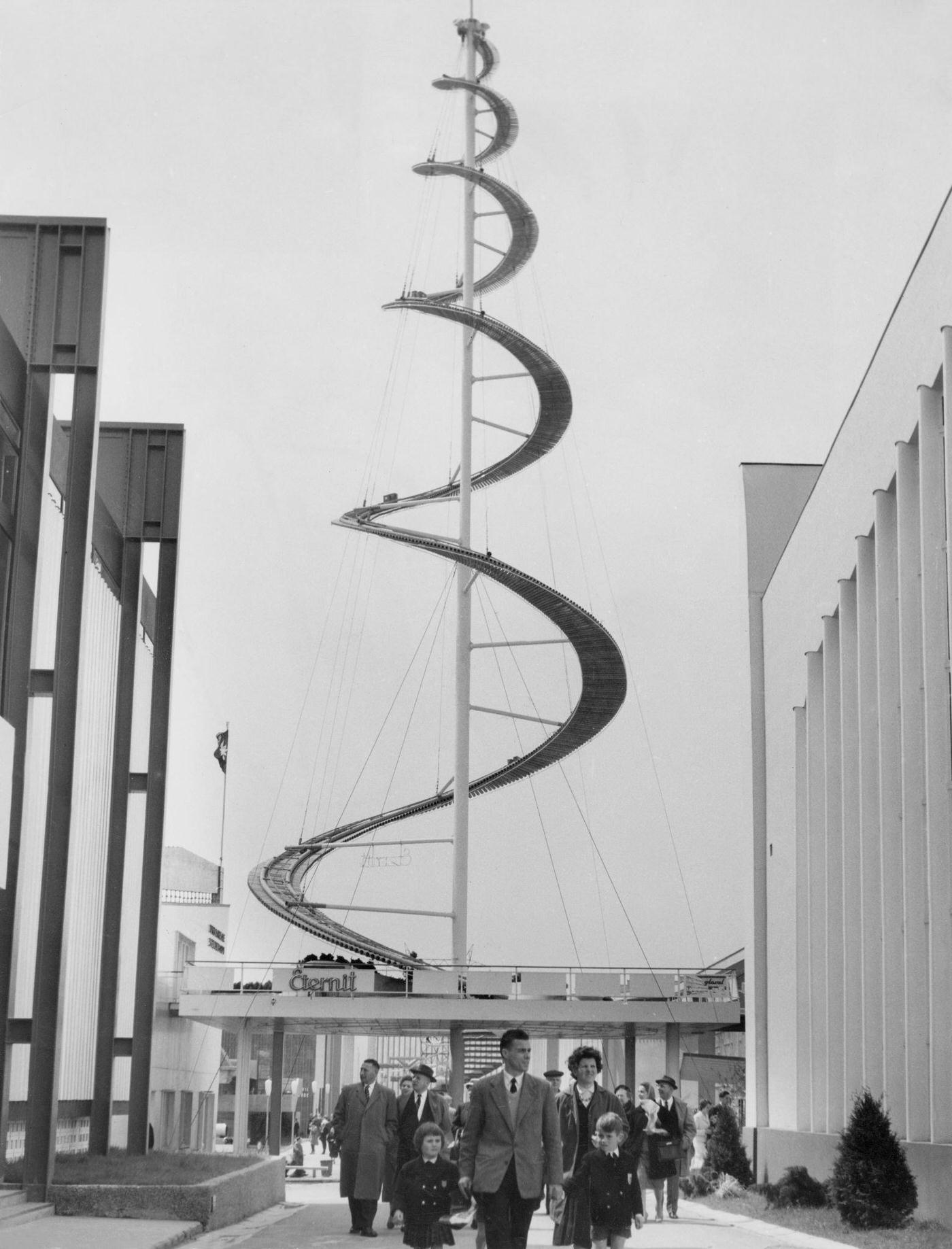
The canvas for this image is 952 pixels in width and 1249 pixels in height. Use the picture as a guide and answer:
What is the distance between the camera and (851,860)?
771 inches

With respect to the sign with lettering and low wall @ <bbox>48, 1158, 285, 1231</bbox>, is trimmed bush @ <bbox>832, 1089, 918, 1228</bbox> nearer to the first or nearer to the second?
low wall @ <bbox>48, 1158, 285, 1231</bbox>

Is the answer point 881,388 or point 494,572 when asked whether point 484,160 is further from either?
point 881,388

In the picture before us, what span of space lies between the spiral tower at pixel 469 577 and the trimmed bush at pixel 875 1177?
A: 75.1 ft

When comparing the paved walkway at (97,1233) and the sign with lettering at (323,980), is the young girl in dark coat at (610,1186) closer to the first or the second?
the paved walkway at (97,1233)

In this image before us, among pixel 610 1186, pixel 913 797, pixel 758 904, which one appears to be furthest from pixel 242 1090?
pixel 610 1186

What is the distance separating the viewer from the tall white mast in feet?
135

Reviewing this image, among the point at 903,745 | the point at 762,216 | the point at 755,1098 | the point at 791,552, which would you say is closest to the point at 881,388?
the point at 903,745

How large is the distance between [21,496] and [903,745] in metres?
8.51

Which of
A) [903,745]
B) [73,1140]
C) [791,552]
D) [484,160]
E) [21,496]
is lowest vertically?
[73,1140]

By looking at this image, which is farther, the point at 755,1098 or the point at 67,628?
the point at 755,1098

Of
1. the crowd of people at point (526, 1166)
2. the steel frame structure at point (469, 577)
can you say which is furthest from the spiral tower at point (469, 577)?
the crowd of people at point (526, 1166)

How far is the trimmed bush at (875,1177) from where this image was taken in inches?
555

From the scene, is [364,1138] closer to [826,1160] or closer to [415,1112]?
[415,1112]

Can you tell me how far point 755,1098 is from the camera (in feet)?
84.9
